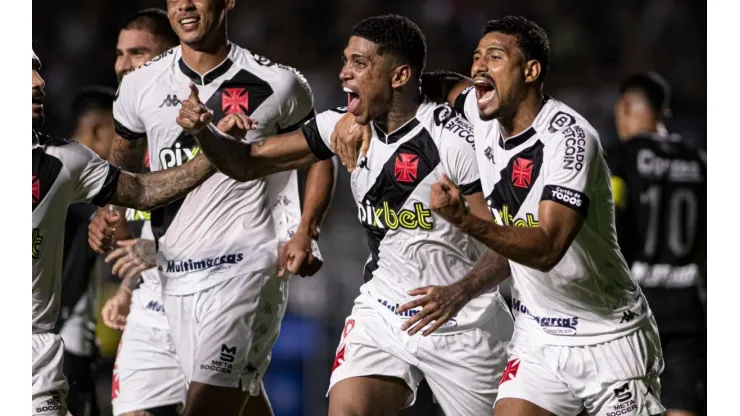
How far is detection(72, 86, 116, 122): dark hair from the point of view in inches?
238

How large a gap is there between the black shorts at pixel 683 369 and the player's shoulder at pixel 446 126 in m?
1.96

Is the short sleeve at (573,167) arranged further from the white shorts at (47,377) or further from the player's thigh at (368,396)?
the white shorts at (47,377)

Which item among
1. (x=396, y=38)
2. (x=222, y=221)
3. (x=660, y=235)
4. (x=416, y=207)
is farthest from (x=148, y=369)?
(x=660, y=235)

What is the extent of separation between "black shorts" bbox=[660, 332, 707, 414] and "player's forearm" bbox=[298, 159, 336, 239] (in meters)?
2.04

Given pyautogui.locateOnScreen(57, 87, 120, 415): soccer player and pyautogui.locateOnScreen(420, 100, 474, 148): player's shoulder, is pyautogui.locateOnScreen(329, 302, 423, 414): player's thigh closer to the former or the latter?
pyautogui.locateOnScreen(420, 100, 474, 148): player's shoulder

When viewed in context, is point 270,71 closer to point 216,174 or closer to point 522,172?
point 216,174

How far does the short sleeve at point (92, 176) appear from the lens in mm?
4562

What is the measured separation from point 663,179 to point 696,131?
350 mm

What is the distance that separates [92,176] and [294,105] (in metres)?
0.91

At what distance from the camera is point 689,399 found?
5586 millimetres

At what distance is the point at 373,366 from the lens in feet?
13.9

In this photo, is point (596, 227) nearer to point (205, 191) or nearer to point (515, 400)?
point (515, 400)

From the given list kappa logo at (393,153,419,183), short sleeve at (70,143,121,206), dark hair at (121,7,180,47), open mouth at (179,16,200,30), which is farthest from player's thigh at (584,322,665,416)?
dark hair at (121,7,180,47)

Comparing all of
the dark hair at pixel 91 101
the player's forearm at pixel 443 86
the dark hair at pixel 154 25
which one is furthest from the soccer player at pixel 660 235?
the dark hair at pixel 91 101
